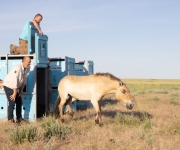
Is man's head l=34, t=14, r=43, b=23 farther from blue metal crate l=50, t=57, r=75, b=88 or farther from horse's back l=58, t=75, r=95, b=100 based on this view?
horse's back l=58, t=75, r=95, b=100

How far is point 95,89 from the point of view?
10.2 meters

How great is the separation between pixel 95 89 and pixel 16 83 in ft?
9.09

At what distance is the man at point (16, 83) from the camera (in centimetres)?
945

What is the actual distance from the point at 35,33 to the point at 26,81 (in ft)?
6.12

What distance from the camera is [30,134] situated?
727 cm

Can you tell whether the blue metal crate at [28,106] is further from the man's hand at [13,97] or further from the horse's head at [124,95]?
the horse's head at [124,95]

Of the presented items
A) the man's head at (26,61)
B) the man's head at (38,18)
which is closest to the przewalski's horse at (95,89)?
the man's head at (26,61)

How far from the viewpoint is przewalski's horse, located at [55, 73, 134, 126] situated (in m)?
9.98

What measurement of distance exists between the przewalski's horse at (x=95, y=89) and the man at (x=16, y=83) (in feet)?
5.43

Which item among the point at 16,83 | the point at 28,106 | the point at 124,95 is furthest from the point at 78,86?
the point at 16,83

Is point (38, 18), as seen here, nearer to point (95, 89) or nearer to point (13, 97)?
point (13, 97)

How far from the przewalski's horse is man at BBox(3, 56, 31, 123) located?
1654 mm

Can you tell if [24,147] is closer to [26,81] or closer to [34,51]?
[26,81]

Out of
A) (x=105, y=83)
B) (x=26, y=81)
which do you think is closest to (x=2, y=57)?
(x=26, y=81)
